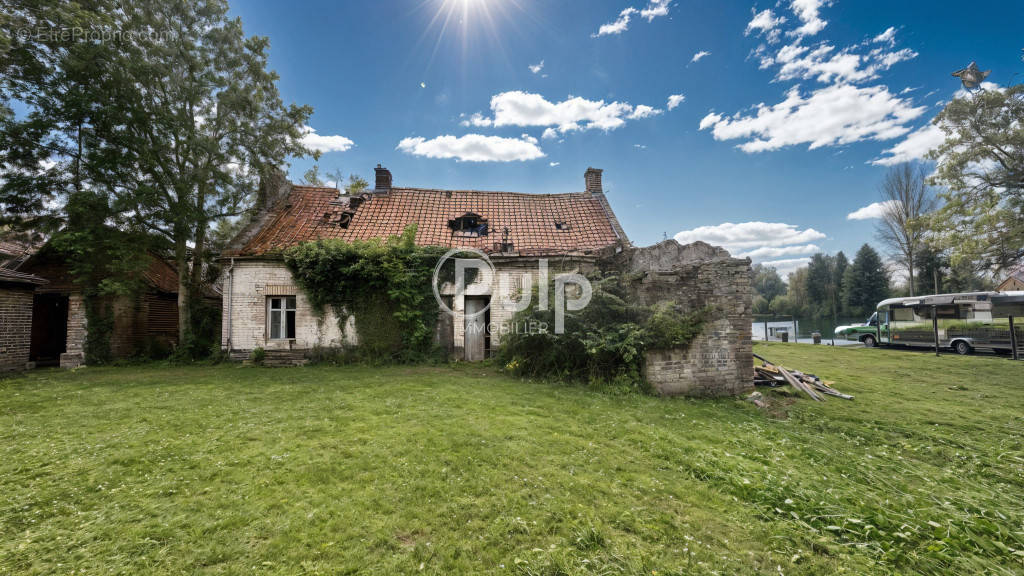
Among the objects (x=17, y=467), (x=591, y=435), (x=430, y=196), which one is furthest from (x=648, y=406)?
(x=430, y=196)

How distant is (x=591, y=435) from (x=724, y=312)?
4864 mm

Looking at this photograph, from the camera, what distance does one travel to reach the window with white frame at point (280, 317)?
11.9 metres

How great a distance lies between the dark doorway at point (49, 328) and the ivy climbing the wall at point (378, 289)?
28.9ft

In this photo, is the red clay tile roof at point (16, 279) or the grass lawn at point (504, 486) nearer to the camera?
the grass lawn at point (504, 486)

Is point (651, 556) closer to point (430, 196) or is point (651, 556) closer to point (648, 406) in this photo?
point (648, 406)

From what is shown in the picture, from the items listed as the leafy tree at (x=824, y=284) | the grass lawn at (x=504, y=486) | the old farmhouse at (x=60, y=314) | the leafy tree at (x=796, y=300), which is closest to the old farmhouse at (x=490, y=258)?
the grass lawn at (x=504, y=486)

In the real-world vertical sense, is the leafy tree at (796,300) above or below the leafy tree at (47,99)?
below

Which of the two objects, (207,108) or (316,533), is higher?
(207,108)

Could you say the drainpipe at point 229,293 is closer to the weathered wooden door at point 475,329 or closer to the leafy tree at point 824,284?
the weathered wooden door at point 475,329

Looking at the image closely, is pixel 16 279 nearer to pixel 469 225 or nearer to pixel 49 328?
pixel 49 328

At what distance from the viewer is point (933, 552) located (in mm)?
2715

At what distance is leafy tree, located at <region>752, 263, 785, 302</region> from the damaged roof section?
2271 inches

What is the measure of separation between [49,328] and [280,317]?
8430 millimetres

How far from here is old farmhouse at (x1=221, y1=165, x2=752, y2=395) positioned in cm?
788
